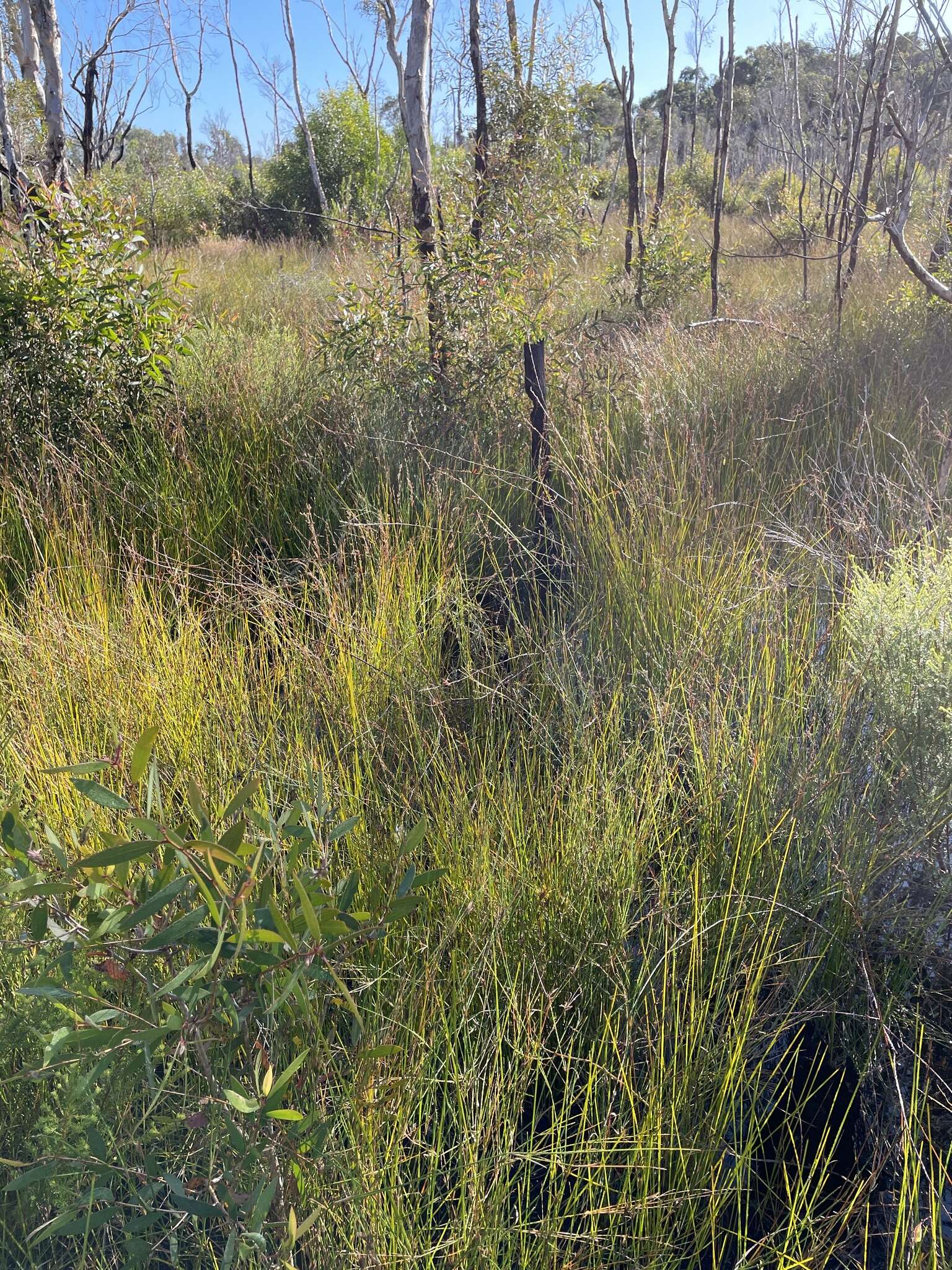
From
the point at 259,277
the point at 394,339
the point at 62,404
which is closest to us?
the point at 62,404

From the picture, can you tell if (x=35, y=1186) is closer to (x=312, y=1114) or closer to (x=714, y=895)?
(x=312, y=1114)

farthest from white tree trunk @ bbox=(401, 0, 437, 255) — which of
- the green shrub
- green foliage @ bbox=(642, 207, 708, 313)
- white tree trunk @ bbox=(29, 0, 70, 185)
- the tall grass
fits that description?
green foliage @ bbox=(642, 207, 708, 313)

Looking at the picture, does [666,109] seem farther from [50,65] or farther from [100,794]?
[100,794]

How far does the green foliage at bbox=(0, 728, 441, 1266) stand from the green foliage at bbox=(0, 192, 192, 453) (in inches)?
118

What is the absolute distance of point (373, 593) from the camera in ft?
9.03

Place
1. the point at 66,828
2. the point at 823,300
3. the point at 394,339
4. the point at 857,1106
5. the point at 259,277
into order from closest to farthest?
the point at 857,1106
the point at 66,828
the point at 394,339
the point at 823,300
the point at 259,277

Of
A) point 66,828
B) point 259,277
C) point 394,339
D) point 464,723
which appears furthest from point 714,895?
point 259,277

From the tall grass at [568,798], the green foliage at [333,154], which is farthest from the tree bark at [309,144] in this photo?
the tall grass at [568,798]

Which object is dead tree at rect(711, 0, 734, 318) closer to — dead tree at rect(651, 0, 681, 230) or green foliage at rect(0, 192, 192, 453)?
dead tree at rect(651, 0, 681, 230)

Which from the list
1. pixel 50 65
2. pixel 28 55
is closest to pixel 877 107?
pixel 50 65

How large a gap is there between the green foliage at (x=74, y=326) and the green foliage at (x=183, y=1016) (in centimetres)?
299

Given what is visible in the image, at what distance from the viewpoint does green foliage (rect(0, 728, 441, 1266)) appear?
0.86 metres

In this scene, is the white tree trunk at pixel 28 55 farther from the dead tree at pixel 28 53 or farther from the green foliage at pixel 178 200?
the green foliage at pixel 178 200

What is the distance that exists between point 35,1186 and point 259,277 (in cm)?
1019
